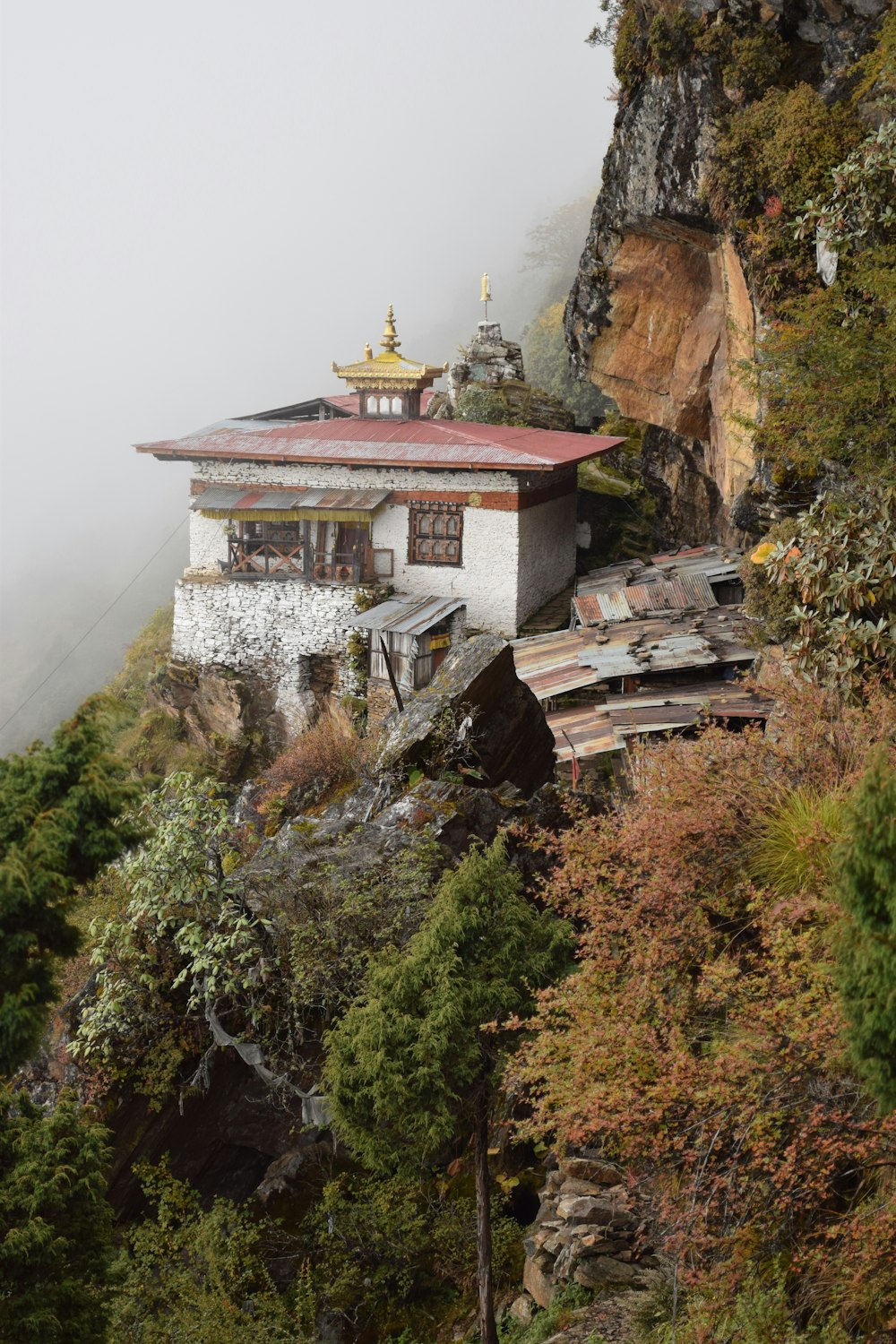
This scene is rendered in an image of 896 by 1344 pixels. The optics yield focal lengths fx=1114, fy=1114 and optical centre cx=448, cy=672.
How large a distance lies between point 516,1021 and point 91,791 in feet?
11.0

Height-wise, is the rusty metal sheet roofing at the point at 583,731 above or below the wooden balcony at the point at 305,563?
below

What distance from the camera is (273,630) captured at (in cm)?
2716

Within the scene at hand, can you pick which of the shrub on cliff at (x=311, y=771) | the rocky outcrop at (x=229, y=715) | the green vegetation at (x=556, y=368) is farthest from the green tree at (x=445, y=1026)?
the green vegetation at (x=556, y=368)

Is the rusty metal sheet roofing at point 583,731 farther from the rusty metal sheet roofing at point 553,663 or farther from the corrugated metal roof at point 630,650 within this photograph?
the corrugated metal roof at point 630,650

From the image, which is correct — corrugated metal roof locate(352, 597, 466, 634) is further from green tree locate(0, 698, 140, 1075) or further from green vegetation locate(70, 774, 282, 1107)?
green tree locate(0, 698, 140, 1075)

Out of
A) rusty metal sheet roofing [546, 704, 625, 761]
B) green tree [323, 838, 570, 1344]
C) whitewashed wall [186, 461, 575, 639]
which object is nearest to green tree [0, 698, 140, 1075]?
green tree [323, 838, 570, 1344]

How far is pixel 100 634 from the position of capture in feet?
200

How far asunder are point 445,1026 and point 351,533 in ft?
66.2

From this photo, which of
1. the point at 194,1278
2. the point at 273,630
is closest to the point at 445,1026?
the point at 194,1278

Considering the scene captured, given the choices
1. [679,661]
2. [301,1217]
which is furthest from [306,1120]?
[679,661]

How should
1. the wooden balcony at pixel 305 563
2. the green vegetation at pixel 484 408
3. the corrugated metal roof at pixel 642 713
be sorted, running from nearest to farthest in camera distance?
the corrugated metal roof at pixel 642 713 → the wooden balcony at pixel 305 563 → the green vegetation at pixel 484 408

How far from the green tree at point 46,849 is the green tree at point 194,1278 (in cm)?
386

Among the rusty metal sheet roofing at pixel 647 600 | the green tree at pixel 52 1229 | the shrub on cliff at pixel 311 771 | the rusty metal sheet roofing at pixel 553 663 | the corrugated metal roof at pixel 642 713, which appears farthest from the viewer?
the rusty metal sheet roofing at pixel 647 600

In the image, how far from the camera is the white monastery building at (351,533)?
26219 millimetres
